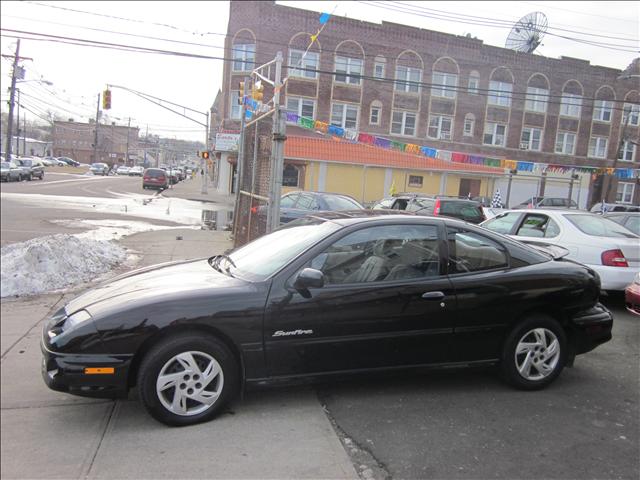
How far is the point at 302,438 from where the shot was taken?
3246 millimetres

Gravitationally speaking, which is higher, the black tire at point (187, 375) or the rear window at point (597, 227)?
the rear window at point (597, 227)

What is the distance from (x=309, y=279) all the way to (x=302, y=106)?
3537 centimetres

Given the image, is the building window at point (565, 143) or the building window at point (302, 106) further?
the building window at point (565, 143)

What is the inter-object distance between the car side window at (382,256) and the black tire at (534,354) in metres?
0.90

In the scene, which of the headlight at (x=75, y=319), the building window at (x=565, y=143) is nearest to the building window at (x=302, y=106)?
the building window at (x=565, y=143)

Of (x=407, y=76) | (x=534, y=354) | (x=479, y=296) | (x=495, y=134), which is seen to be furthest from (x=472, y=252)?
(x=495, y=134)

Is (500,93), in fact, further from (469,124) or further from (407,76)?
(407,76)

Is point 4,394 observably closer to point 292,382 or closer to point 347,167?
point 292,382

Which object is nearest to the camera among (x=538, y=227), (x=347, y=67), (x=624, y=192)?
(x=538, y=227)

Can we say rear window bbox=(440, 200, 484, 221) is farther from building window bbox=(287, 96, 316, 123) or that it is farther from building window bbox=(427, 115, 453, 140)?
building window bbox=(427, 115, 453, 140)

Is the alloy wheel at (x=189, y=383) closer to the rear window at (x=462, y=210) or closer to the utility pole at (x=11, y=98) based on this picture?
the utility pole at (x=11, y=98)

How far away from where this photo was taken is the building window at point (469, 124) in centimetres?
4025

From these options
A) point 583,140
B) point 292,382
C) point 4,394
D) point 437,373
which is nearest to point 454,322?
point 437,373

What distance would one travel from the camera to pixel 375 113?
Result: 127ft
